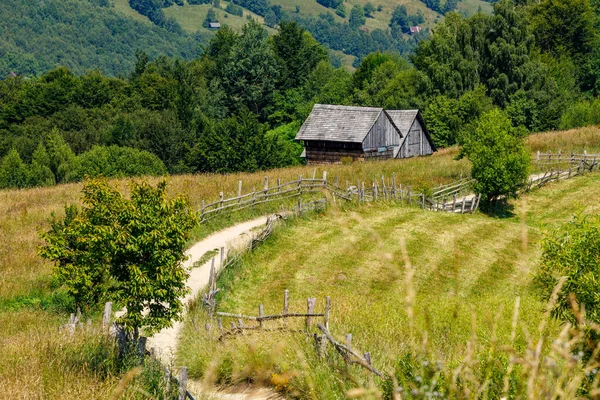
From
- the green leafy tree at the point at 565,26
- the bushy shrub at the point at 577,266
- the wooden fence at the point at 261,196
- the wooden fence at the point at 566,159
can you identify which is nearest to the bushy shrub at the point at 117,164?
the wooden fence at the point at 261,196

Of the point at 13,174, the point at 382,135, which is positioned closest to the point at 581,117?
the point at 382,135

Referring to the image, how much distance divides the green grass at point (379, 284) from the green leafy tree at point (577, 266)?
1.92 feet

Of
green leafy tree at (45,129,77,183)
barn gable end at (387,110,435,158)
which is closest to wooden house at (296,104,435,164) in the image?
barn gable end at (387,110,435,158)

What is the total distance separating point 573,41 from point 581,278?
91.4 meters

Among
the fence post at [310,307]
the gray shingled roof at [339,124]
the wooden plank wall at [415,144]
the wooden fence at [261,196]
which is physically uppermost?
the gray shingled roof at [339,124]

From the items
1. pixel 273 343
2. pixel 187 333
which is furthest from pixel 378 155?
pixel 273 343

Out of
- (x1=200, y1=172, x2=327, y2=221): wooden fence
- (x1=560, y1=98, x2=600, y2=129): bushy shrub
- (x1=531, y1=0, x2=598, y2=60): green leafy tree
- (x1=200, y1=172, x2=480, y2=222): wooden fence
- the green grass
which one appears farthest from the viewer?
(x1=531, y1=0, x2=598, y2=60): green leafy tree

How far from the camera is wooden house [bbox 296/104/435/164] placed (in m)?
56.9

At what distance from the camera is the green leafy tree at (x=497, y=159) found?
130 feet

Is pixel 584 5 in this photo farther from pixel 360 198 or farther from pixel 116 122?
pixel 360 198

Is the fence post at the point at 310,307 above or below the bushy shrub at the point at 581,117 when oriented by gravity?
below

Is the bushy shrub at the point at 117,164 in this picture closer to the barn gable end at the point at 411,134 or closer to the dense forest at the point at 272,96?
the dense forest at the point at 272,96

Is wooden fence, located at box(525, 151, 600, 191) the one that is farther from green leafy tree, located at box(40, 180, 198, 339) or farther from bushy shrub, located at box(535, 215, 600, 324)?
green leafy tree, located at box(40, 180, 198, 339)

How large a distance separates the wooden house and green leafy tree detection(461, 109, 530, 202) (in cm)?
1617
